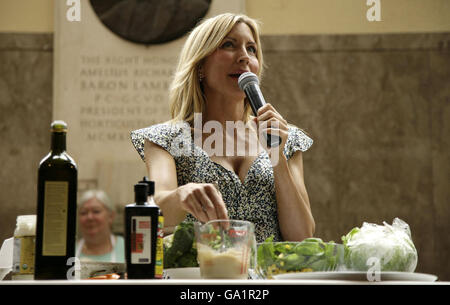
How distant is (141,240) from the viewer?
0.94 m

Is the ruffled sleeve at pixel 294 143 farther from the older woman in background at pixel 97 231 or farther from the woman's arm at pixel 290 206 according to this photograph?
the older woman in background at pixel 97 231

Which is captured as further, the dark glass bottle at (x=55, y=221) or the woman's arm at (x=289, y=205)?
the woman's arm at (x=289, y=205)

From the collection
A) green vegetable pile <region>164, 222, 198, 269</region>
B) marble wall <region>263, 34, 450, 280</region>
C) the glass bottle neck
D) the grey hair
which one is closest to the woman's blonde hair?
green vegetable pile <region>164, 222, 198, 269</region>

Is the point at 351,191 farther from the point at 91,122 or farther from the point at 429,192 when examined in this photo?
the point at 91,122

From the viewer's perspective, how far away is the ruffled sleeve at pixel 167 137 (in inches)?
67.5

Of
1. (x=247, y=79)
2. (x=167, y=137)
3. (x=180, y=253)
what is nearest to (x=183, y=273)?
(x=180, y=253)

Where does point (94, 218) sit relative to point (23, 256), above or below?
above

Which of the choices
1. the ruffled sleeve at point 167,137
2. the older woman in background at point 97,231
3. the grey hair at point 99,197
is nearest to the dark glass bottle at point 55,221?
the ruffled sleeve at point 167,137

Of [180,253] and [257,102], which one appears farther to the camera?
[257,102]

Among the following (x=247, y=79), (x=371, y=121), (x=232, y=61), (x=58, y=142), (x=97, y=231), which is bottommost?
(x=97, y=231)

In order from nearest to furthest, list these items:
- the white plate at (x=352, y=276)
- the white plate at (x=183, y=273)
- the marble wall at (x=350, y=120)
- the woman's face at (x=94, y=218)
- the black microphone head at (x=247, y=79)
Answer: the white plate at (x=352, y=276), the white plate at (x=183, y=273), the black microphone head at (x=247, y=79), the woman's face at (x=94, y=218), the marble wall at (x=350, y=120)

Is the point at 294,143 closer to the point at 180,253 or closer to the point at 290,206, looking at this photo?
the point at 290,206

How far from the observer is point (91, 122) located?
4.40 meters

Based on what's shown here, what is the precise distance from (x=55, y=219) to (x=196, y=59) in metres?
0.99
